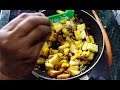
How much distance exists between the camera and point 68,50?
96 cm

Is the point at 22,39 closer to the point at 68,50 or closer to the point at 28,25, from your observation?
the point at 28,25

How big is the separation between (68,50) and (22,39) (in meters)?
0.34

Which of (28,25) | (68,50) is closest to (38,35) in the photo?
(28,25)

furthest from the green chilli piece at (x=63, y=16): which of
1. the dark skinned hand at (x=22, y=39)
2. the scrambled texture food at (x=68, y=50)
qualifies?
the dark skinned hand at (x=22, y=39)

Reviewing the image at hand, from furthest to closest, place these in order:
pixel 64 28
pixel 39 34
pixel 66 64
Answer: pixel 64 28, pixel 66 64, pixel 39 34

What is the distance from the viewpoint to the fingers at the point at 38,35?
0.66m

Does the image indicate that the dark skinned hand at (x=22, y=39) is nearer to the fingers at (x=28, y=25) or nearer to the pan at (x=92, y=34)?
the fingers at (x=28, y=25)

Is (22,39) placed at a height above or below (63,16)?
below

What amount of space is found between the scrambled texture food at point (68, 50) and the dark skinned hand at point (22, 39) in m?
0.21

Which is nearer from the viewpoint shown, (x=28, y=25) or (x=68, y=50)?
(x=28, y=25)

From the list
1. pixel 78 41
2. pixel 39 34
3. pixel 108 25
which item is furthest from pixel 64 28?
pixel 39 34

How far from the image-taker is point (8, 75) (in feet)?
2.48
